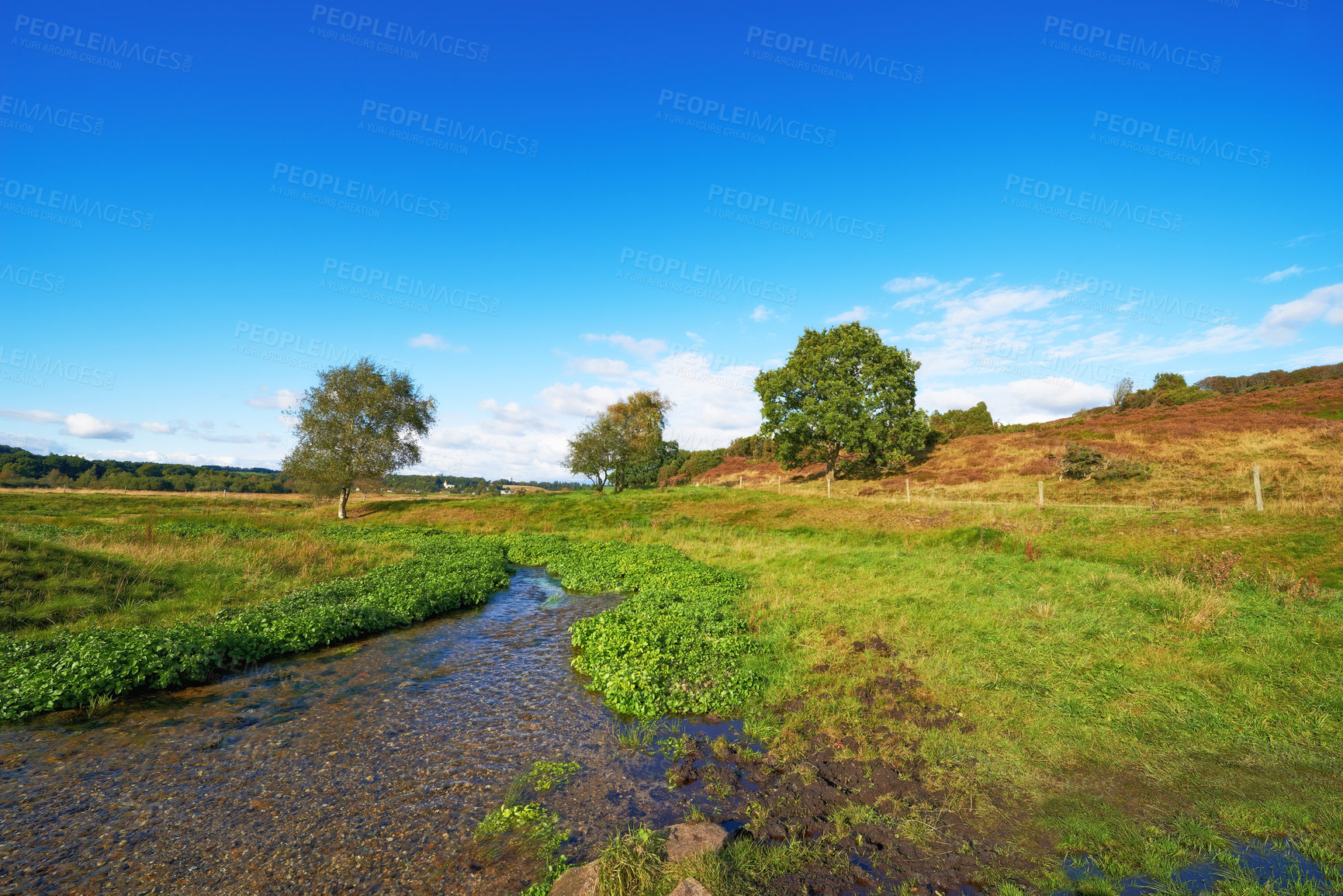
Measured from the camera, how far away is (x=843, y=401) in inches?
2232

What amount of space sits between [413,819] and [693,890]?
15.4 feet

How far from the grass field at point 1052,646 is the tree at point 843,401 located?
29.4 meters

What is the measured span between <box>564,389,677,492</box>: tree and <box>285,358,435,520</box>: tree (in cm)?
2219

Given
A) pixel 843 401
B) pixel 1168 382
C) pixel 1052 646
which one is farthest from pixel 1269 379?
pixel 1052 646

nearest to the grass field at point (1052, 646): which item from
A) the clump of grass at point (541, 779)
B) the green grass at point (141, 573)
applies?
the green grass at point (141, 573)

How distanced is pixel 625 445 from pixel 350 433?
112 feet

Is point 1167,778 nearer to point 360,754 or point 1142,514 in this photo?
point 360,754

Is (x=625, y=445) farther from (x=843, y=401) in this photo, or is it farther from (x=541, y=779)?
(x=541, y=779)

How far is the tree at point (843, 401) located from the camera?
57000mm

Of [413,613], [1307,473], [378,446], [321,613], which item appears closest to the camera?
[321,613]

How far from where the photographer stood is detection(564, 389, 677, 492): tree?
241 ft

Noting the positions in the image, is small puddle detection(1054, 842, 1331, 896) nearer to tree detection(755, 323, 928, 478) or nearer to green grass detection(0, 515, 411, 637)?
green grass detection(0, 515, 411, 637)

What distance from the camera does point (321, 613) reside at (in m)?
15.9

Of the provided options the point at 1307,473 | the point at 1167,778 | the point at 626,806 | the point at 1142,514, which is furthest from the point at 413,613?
the point at 1307,473
